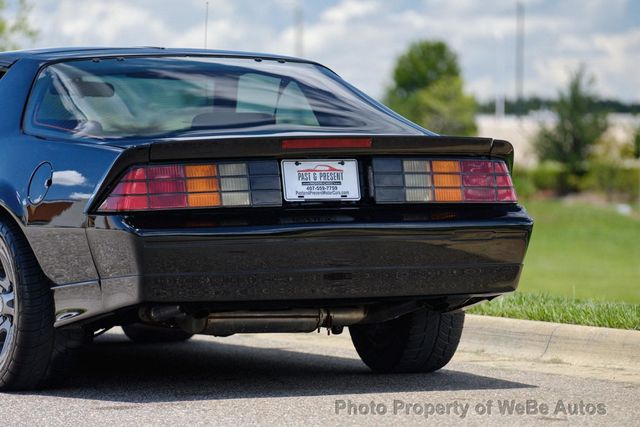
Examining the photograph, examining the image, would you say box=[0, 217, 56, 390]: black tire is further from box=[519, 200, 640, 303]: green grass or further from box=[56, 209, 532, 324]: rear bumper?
box=[519, 200, 640, 303]: green grass

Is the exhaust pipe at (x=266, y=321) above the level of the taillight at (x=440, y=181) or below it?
below

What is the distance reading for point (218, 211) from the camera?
538 centimetres

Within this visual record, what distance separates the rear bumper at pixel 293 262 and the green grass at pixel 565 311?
1765mm

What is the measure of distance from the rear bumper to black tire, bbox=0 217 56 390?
5.1 inches

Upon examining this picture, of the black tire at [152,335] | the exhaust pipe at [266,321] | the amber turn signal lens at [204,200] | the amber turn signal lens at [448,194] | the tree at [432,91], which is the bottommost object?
the tree at [432,91]

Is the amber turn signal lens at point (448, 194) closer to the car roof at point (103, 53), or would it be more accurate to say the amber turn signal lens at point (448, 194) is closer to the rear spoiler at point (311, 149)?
the rear spoiler at point (311, 149)

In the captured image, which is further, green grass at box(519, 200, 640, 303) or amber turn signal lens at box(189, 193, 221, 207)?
green grass at box(519, 200, 640, 303)

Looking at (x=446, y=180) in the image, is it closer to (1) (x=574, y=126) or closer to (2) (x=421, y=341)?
(2) (x=421, y=341)

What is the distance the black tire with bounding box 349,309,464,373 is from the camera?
657 centimetres

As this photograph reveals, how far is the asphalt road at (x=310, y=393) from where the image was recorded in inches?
208

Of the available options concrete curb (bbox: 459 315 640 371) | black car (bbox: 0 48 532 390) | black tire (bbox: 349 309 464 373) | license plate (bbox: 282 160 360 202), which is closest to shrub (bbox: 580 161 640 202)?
concrete curb (bbox: 459 315 640 371)

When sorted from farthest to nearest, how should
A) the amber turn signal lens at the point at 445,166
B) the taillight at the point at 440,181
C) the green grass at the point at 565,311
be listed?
1. the green grass at the point at 565,311
2. the amber turn signal lens at the point at 445,166
3. the taillight at the point at 440,181

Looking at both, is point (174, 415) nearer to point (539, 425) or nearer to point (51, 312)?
point (51, 312)

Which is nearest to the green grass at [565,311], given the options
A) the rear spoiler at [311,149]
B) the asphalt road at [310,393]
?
the asphalt road at [310,393]
